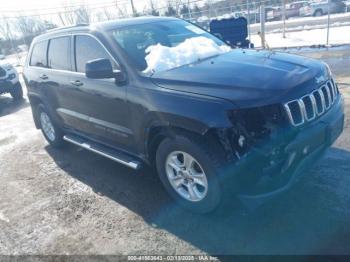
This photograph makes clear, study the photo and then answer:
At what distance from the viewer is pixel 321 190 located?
3.72 metres

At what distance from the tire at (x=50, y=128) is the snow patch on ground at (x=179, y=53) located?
8.60ft

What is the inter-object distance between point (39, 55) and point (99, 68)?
2641 mm

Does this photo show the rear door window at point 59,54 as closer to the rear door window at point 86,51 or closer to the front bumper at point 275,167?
the rear door window at point 86,51

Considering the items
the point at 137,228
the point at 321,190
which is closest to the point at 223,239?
the point at 137,228

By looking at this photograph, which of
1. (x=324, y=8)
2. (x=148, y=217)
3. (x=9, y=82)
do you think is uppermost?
(x=9, y=82)

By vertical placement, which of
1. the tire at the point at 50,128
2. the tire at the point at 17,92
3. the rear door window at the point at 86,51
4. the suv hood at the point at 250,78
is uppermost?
the rear door window at the point at 86,51

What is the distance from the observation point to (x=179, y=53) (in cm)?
405

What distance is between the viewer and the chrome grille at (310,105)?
300 centimetres

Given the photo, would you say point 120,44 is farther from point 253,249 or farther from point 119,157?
point 253,249

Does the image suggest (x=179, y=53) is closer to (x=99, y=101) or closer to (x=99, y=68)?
(x=99, y=68)

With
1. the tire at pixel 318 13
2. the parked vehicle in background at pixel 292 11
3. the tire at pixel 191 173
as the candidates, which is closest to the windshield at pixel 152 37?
the tire at pixel 191 173

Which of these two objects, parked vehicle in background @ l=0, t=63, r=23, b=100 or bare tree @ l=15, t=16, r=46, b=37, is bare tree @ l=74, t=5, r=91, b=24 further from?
parked vehicle in background @ l=0, t=63, r=23, b=100

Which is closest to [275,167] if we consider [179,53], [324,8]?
[179,53]

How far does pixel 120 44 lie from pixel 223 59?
118 centimetres
